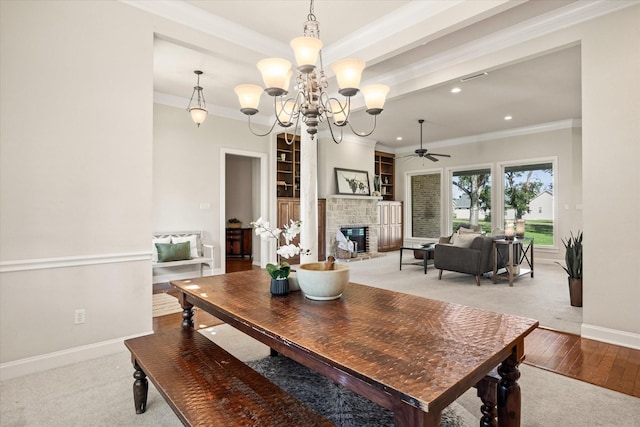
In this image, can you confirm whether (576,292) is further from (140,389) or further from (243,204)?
(243,204)

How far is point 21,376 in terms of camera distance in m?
2.35

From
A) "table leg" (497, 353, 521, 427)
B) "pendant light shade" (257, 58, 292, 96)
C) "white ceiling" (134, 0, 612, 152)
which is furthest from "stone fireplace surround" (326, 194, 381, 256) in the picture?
"table leg" (497, 353, 521, 427)

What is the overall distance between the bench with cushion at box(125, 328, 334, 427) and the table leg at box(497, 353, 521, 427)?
2.60 ft

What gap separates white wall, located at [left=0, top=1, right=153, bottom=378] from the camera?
2.36m

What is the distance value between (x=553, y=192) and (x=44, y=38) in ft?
27.9

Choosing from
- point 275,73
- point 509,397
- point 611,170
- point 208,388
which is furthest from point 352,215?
point 208,388

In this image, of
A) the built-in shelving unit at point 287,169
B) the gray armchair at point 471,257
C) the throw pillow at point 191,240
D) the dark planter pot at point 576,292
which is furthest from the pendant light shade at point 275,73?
the built-in shelving unit at point 287,169

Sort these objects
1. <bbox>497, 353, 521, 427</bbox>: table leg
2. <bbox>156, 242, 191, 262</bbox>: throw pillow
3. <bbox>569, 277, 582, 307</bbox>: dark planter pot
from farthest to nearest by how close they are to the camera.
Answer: <bbox>156, 242, 191, 262</bbox>: throw pillow
<bbox>569, 277, 582, 307</bbox>: dark planter pot
<bbox>497, 353, 521, 427</bbox>: table leg

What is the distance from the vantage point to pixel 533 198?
7496 millimetres

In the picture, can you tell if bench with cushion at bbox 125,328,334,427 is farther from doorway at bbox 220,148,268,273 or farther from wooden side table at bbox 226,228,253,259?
wooden side table at bbox 226,228,253,259

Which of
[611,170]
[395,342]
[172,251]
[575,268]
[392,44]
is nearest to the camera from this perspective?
[395,342]

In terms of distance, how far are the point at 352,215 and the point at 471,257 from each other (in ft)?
11.7

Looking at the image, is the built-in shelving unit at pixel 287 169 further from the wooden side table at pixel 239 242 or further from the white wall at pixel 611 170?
the white wall at pixel 611 170

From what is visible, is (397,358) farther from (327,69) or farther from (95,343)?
(327,69)
